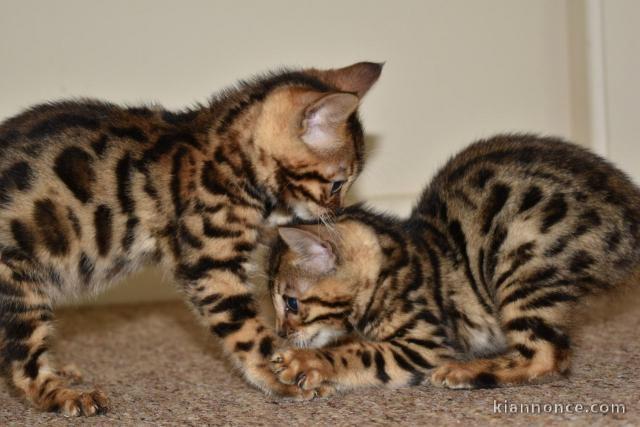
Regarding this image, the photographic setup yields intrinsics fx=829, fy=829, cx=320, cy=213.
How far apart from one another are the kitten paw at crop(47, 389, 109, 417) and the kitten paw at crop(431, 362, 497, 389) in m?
0.91

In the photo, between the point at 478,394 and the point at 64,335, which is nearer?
the point at 478,394

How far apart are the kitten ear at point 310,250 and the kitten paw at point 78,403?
2.20 ft

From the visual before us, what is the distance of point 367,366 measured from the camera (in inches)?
92.4

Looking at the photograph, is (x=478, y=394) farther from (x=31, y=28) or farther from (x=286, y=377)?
(x=31, y=28)

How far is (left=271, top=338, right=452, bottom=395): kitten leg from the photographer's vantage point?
2.29 m

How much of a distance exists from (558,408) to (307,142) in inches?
40.8

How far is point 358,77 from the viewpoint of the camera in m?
2.64

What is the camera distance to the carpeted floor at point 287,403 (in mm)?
2035

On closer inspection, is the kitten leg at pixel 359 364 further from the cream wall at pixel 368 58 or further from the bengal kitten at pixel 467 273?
the cream wall at pixel 368 58

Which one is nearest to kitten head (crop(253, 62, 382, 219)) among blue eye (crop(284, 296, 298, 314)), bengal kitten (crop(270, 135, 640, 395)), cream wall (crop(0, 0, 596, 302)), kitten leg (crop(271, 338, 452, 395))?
bengal kitten (crop(270, 135, 640, 395))

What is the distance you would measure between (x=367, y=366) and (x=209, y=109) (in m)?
0.95

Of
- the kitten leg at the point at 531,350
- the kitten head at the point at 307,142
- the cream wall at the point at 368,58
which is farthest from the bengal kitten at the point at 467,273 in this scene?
the cream wall at the point at 368,58

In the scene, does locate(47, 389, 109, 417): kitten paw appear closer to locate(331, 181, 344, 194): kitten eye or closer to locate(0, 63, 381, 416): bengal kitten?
locate(0, 63, 381, 416): bengal kitten

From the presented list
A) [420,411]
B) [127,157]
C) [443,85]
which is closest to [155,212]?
[127,157]
